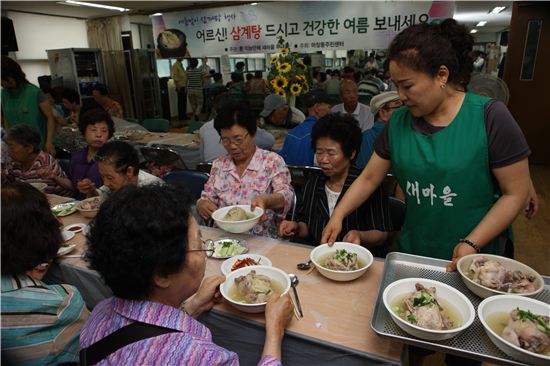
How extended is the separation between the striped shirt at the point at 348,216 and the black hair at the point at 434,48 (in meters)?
0.75

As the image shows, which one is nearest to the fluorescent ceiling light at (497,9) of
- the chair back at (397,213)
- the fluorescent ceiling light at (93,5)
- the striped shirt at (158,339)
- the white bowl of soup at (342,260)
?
the fluorescent ceiling light at (93,5)

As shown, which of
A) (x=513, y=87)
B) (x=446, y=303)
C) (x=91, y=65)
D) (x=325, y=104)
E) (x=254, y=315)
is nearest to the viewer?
(x=446, y=303)

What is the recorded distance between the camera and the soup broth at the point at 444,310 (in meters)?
1.01

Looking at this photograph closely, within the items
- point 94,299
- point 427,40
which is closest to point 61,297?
point 94,299

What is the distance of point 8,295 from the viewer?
1178 mm

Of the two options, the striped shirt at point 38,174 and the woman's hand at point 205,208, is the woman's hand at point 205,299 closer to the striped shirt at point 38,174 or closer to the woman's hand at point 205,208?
the woman's hand at point 205,208

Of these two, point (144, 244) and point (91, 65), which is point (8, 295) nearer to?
point (144, 244)

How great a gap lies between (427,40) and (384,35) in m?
3.99

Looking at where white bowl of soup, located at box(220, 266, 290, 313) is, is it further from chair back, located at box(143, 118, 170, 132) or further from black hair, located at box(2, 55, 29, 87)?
chair back, located at box(143, 118, 170, 132)

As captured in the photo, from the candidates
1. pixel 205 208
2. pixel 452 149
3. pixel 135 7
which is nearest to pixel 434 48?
pixel 452 149

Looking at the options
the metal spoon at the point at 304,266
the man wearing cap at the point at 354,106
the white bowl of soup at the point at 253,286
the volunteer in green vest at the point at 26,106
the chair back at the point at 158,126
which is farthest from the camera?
the chair back at the point at 158,126

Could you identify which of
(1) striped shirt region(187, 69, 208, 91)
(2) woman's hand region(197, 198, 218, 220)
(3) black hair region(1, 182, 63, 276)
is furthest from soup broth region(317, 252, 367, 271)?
(1) striped shirt region(187, 69, 208, 91)

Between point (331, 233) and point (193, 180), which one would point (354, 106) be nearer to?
point (193, 180)

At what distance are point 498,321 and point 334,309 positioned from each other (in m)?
0.47
